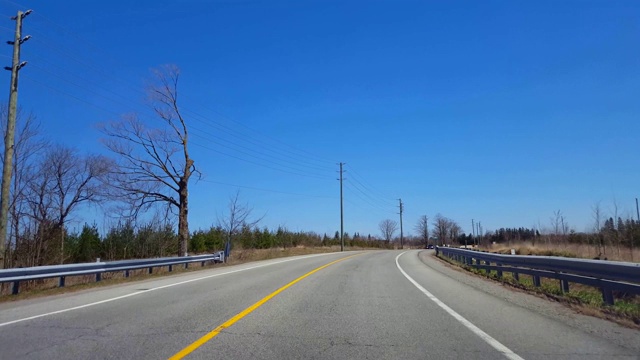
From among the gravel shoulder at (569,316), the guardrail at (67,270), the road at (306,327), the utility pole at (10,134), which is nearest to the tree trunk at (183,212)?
the guardrail at (67,270)

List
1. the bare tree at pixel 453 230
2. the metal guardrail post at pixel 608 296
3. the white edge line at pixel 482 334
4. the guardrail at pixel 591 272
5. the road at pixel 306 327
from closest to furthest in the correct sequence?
the white edge line at pixel 482 334
the road at pixel 306 327
the guardrail at pixel 591 272
the metal guardrail post at pixel 608 296
the bare tree at pixel 453 230

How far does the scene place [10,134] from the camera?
724 inches

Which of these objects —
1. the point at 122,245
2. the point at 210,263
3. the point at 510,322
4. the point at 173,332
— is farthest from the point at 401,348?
the point at 122,245

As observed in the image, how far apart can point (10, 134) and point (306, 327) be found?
50.5ft

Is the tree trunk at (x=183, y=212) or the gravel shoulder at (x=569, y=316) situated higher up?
the tree trunk at (x=183, y=212)

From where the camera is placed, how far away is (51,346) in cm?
725

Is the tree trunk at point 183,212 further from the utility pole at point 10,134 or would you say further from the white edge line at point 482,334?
the white edge line at point 482,334

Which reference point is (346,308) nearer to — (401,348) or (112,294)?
(401,348)

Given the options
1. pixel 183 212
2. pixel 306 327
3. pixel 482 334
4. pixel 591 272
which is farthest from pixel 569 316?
pixel 183 212

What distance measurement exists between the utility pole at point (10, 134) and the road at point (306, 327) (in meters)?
5.22

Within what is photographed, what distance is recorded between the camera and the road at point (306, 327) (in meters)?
6.86


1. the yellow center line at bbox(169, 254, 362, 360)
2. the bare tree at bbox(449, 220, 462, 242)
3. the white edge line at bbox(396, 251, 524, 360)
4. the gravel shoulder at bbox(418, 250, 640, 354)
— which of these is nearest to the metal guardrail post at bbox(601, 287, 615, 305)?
the gravel shoulder at bbox(418, 250, 640, 354)

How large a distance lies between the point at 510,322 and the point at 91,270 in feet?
50.0

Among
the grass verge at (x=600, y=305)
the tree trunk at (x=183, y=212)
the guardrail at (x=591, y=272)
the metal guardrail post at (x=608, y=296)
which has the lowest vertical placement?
the grass verge at (x=600, y=305)
